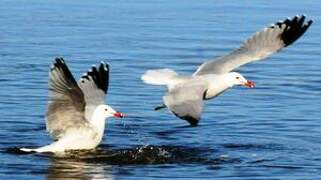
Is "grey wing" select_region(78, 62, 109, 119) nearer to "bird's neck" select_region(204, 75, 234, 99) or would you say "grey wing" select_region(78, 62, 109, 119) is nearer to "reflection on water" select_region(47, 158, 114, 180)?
"reflection on water" select_region(47, 158, 114, 180)

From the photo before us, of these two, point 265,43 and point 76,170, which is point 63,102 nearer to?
point 76,170

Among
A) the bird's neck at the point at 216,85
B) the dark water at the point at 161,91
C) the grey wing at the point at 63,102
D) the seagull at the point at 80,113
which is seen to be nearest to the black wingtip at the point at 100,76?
the seagull at the point at 80,113

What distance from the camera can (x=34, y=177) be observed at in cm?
1234

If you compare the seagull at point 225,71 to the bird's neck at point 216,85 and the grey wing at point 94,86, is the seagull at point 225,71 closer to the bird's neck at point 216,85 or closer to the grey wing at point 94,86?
the bird's neck at point 216,85

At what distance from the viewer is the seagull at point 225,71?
13.3m

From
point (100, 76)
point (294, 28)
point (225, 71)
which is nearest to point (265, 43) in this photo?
point (294, 28)

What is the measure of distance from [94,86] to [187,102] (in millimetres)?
1144

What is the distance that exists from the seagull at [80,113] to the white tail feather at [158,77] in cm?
44

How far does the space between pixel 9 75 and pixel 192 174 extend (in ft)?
18.3

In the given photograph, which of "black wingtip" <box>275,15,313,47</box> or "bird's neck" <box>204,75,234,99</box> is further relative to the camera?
"black wingtip" <box>275,15,313,47</box>

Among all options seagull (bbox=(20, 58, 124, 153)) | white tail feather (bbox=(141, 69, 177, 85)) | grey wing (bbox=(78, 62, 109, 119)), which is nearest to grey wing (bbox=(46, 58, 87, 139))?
seagull (bbox=(20, 58, 124, 153))

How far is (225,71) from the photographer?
14234 millimetres

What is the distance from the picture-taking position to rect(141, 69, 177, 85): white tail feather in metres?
Result: 13.4

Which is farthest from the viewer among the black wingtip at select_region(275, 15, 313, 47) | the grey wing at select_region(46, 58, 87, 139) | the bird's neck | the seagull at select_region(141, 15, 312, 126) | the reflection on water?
the black wingtip at select_region(275, 15, 313, 47)
